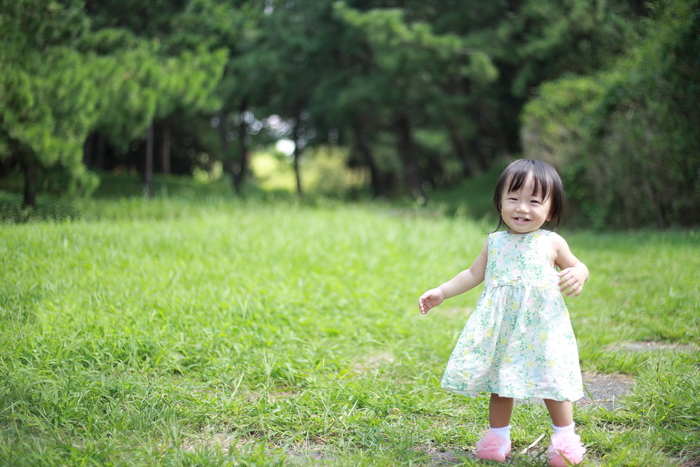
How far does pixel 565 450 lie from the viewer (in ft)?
6.59

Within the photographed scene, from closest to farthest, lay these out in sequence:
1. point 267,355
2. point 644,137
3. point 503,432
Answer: point 503,432 < point 267,355 < point 644,137

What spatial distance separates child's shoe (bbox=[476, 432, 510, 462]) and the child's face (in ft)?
2.74

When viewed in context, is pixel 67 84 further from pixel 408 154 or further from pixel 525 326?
pixel 408 154

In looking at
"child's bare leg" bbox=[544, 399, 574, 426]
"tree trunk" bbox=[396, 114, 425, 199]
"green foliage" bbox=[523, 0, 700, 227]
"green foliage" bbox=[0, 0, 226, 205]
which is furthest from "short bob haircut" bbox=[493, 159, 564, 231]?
"tree trunk" bbox=[396, 114, 425, 199]

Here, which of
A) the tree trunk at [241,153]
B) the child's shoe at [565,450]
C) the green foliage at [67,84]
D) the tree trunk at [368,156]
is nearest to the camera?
the child's shoe at [565,450]

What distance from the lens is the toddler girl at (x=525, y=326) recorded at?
2.04m

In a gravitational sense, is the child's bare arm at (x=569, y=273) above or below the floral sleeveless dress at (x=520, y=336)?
above

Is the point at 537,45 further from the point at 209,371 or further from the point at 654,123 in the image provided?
the point at 209,371

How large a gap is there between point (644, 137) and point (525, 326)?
6.95 meters

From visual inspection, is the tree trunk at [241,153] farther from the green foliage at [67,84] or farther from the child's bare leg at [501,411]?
the child's bare leg at [501,411]

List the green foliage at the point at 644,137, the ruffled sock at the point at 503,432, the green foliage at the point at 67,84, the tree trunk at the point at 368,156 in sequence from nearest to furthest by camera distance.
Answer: the ruffled sock at the point at 503,432 < the green foliage at the point at 67,84 < the green foliage at the point at 644,137 < the tree trunk at the point at 368,156

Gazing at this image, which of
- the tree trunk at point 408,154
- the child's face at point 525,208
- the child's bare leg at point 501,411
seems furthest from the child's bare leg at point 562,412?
the tree trunk at point 408,154

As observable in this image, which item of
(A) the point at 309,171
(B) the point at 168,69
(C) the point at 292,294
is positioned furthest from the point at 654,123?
(A) the point at 309,171

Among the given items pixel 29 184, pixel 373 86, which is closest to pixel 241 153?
pixel 373 86
